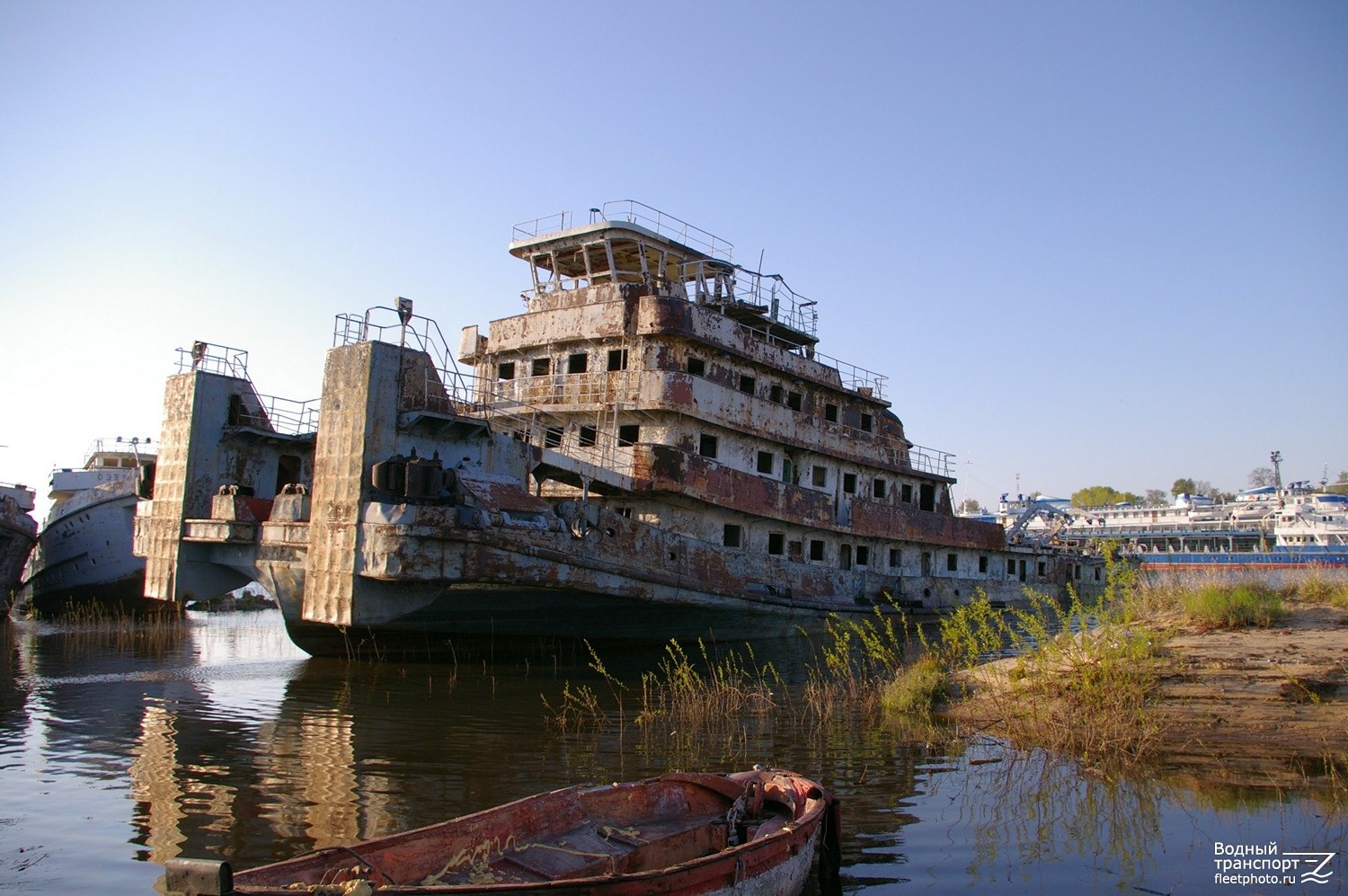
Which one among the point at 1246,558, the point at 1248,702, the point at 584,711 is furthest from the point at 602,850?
the point at 1246,558

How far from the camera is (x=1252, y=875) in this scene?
5945mm

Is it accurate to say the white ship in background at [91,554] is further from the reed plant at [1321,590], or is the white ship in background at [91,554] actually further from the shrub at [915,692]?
the reed plant at [1321,590]

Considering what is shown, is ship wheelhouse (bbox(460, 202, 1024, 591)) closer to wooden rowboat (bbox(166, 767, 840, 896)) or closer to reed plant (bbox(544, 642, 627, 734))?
reed plant (bbox(544, 642, 627, 734))

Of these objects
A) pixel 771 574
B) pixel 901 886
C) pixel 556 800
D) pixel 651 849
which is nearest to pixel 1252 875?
pixel 901 886

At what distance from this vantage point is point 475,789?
25.2ft

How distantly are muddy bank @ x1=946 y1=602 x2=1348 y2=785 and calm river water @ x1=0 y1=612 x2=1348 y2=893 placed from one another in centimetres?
104

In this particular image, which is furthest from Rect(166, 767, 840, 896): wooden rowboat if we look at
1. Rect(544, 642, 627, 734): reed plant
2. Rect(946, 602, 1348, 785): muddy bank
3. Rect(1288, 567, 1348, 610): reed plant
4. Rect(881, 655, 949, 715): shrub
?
Rect(1288, 567, 1348, 610): reed plant

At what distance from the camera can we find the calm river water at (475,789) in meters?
6.04

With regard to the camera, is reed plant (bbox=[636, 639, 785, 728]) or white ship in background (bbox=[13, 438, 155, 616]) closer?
reed plant (bbox=[636, 639, 785, 728])

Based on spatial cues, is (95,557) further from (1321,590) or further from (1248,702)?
(1321,590)

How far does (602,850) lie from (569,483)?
37.9ft

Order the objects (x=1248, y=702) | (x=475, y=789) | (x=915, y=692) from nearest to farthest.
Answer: (x=475, y=789) < (x=1248, y=702) < (x=915, y=692)

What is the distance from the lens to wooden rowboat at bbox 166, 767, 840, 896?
4309 millimetres

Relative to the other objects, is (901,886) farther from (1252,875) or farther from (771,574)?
(771,574)
